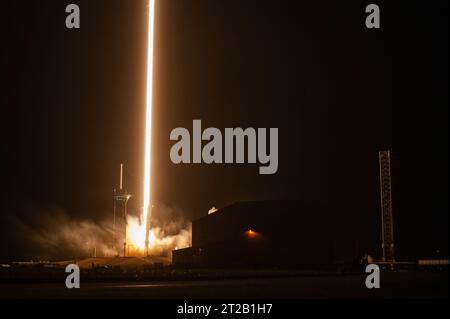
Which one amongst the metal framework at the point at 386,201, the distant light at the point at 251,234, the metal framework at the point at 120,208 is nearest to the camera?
the distant light at the point at 251,234

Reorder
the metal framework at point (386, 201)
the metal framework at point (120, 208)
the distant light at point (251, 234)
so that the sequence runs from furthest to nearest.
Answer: the metal framework at point (120, 208) < the metal framework at point (386, 201) < the distant light at point (251, 234)

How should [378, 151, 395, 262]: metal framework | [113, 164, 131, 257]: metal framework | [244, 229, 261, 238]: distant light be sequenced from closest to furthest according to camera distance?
[244, 229, 261, 238]: distant light
[378, 151, 395, 262]: metal framework
[113, 164, 131, 257]: metal framework

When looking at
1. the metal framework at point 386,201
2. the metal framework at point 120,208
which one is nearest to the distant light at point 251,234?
the metal framework at point 386,201

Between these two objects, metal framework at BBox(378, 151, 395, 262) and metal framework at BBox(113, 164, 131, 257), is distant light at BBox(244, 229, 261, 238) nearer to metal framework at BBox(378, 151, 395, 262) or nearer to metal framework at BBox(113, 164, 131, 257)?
metal framework at BBox(378, 151, 395, 262)

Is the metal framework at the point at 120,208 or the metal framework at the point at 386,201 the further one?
the metal framework at the point at 120,208

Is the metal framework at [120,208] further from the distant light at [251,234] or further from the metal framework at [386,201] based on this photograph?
the metal framework at [386,201]

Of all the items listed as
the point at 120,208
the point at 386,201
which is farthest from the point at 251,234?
the point at 120,208

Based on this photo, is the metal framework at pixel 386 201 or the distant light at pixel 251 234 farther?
the metal framework at pixel 386 201

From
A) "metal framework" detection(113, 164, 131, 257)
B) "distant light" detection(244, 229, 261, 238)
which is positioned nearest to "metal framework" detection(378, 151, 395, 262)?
"distant light" detection(244, 229, 261, 238)
